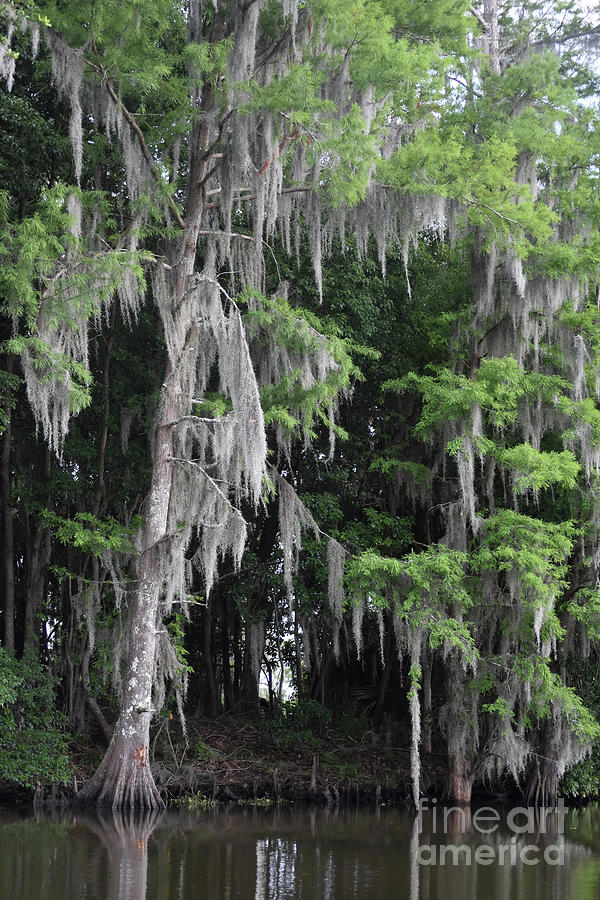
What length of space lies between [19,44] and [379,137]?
4347mm

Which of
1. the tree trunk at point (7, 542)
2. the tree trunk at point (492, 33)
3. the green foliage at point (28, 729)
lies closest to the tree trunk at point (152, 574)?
the green foliage at point (28, 729)

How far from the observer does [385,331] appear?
1353 cm

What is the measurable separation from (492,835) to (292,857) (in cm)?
276

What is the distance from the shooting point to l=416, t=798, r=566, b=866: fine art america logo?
7293 mm

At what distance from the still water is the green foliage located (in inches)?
24.2

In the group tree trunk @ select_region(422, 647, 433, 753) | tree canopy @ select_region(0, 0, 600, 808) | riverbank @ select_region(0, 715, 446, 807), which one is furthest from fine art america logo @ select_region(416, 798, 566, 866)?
tree trunk @ select_region(422, 647, 433, 753)

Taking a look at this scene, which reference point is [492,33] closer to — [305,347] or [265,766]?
[305,347]

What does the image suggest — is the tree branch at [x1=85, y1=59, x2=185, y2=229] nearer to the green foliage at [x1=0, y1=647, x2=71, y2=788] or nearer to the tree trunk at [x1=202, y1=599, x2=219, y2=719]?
the green foliage at [x1=0, y1=647, x2=71, y2=788]

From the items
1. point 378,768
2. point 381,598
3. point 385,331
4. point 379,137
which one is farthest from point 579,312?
point 378,768

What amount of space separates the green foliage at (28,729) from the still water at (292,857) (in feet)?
2.02

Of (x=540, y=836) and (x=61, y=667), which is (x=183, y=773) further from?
(x=540, y=836)

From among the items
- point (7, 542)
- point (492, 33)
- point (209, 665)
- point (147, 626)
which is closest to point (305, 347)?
point (147, 626)

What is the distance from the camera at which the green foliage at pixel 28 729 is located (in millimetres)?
9961

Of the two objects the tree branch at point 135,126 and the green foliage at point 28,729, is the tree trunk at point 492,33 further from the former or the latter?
the green foliage at point 28,729
